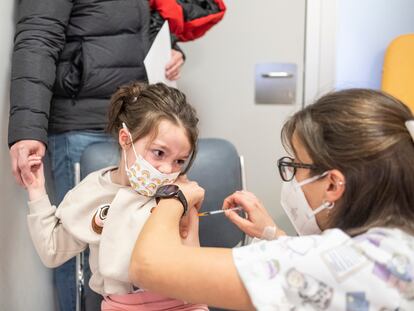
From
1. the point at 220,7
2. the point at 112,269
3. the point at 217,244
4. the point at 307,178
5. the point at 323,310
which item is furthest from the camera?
the point at 220,7

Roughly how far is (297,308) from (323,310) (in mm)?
45

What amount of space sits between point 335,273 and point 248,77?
153 centimetres

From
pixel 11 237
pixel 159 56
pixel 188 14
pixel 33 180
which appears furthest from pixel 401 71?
pixel 11 237

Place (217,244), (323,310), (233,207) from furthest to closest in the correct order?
(217,244) → (233,207) → (323,310)

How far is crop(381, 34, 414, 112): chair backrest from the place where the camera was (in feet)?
6.07

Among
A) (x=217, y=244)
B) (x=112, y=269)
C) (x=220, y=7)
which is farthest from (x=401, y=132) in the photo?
(x=220, y=7)

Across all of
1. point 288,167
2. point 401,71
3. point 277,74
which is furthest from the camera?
point 277,74

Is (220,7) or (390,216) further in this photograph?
(220,7)

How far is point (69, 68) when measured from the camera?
4.61 ft

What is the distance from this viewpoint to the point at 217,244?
153cm

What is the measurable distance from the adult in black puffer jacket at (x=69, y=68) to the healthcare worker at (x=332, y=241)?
0.58 m

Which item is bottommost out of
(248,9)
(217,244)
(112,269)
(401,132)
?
(217,244)

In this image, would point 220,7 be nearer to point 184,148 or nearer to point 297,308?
point 184,148

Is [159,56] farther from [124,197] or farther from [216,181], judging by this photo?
[124,197]
